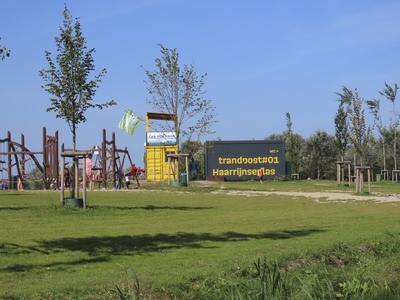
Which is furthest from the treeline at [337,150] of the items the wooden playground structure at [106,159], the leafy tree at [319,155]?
the wooden playground structure at [106,159]

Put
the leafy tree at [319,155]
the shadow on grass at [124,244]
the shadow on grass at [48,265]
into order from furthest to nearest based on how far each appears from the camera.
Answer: the leafy tree at [319,155] → the shadow on grass at [124,244] → the shadow on grass at [48,265]

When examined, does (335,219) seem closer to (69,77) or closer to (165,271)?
(165,271)

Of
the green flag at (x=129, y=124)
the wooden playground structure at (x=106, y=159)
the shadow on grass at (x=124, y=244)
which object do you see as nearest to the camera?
the shadow on grass at (x=124, y=244)

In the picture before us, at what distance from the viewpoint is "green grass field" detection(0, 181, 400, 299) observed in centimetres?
614

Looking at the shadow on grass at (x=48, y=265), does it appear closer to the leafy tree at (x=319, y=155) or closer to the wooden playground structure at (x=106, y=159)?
the wooden playground structure at (x=106, y=159)

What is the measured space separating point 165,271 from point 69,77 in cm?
917

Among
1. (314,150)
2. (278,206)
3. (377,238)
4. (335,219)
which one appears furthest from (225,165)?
(377,238)

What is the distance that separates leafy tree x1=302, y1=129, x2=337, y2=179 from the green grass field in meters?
42.9

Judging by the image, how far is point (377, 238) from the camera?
30.8 ft

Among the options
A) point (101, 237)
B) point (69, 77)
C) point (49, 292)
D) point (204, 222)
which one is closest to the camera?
point (49, 292)

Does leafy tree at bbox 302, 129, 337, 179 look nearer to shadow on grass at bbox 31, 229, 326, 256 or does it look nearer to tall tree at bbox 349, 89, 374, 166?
tall tree at bbox 349, 89, 374, 166

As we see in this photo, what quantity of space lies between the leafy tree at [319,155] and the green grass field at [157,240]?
42881 mm

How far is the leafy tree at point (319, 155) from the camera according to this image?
190 ft


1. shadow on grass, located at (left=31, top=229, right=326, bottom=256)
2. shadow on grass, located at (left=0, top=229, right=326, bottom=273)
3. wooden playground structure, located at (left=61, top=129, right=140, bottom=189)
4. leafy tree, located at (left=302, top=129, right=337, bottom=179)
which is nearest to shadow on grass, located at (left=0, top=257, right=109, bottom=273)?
shadow on grass, located at (left=0, top=229, right=326, bottom=273)
